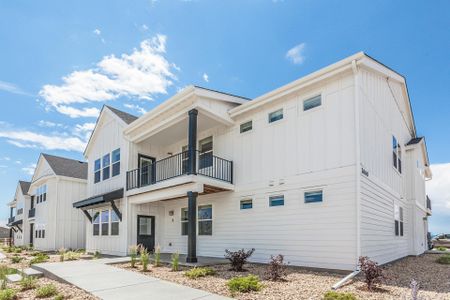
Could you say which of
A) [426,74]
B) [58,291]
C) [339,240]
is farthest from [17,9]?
[426,74]

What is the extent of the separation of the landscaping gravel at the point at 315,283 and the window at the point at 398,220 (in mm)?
3220

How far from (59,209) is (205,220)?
625 inches

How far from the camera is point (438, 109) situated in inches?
765

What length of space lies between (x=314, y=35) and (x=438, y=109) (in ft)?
34.5

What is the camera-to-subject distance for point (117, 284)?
864cm

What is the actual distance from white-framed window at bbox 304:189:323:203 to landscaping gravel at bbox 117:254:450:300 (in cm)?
232

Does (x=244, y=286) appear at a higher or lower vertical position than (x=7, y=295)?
higher

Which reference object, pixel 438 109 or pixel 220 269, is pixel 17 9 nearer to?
pixel 220 269

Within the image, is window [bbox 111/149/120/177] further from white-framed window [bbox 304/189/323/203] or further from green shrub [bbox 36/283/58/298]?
white-framed window [bbox 304/189/323/203]

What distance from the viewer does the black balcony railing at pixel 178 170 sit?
14.6 metres

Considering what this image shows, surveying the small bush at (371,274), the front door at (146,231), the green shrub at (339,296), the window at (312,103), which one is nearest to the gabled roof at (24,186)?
the front door at (146,231)

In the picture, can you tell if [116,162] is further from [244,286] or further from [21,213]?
[21,213]

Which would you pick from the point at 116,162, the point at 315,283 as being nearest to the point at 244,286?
the point at 315,283

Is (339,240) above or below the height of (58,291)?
above
